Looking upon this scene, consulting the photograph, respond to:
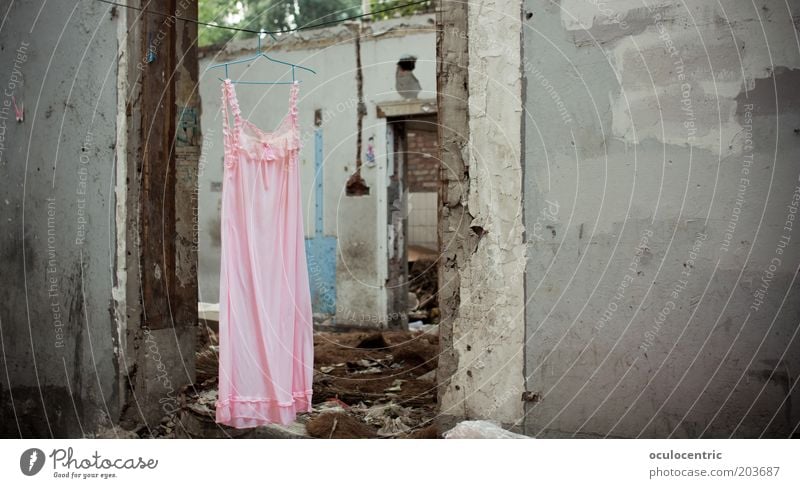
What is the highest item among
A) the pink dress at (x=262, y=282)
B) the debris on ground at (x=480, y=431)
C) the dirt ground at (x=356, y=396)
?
the pink dress at (x=262, y=282)

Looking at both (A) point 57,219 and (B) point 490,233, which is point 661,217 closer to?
(B) point 490,233

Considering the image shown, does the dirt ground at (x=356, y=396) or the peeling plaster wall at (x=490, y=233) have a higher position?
the peeling plaster wall at (x=490, y=233)

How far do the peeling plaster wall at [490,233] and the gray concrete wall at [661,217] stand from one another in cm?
7

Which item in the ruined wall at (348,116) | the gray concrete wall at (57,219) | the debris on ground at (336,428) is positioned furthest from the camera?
the ruined wall at (348,116)

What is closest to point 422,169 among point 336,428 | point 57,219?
point 57,219

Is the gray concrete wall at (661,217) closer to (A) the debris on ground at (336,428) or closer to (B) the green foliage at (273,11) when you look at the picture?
(A) the debris on ground at (336,428)

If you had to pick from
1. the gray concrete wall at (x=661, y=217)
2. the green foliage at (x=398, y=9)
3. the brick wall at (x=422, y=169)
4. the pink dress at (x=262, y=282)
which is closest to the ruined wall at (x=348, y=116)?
the green foliage at (x=398, y=9)

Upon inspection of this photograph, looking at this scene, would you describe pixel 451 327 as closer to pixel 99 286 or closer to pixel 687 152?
pixel 687 152

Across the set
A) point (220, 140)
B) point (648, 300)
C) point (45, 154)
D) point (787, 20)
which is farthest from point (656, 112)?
point (220, 140)

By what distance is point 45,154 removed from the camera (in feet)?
15.0

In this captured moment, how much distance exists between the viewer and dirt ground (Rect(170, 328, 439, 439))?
4.07 meters

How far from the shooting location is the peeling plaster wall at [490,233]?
338 centimetres

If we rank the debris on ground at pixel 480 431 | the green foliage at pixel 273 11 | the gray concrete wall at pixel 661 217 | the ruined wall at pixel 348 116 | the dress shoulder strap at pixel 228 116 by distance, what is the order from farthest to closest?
the green foliage at pixel 273 11 → the ruined wall at pixel 348 116 → the dress shoulder strap at pixel 228 116 → the debris on ground at pixel 480 431 → the gray concrete wall at pixel 661 217

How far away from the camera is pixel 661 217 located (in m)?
3.21
